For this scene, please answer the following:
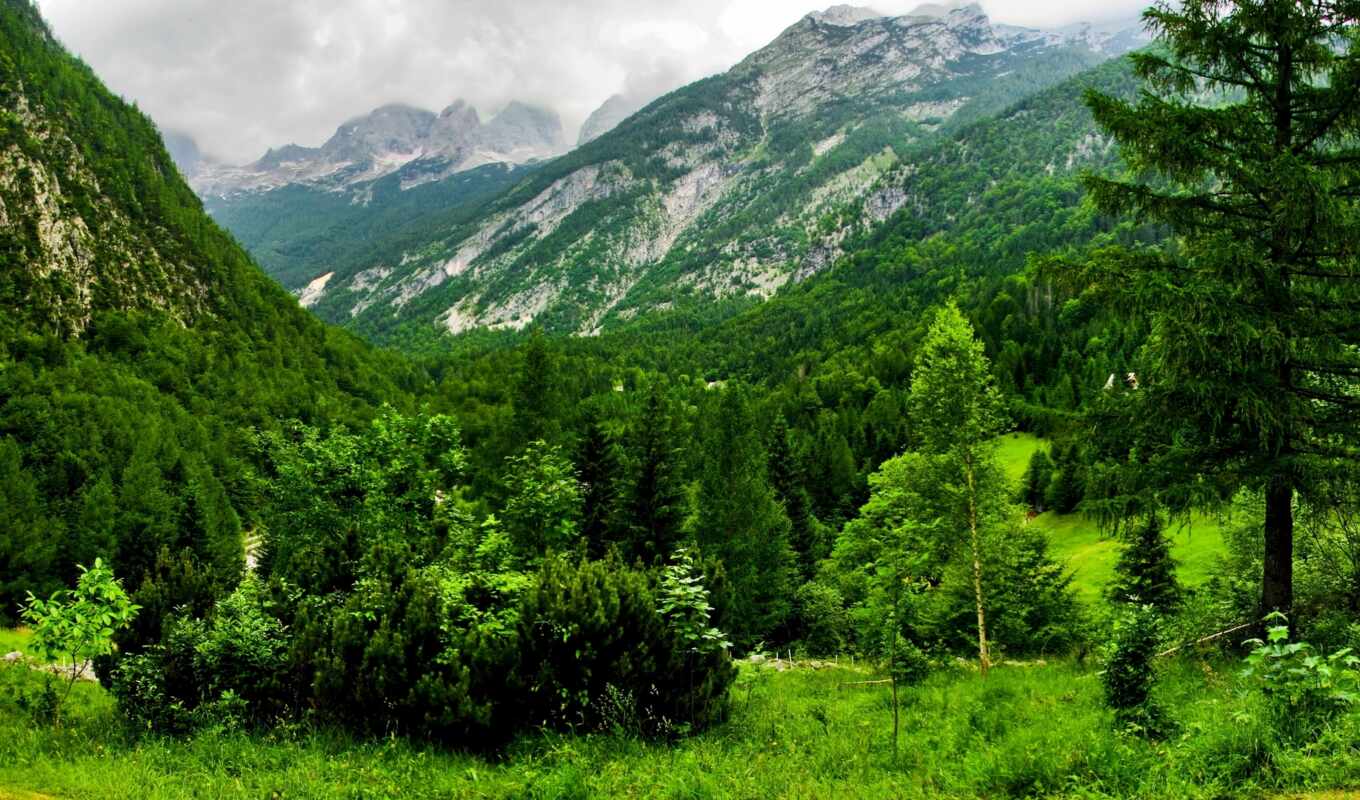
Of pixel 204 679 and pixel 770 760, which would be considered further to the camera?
pixel 204 679

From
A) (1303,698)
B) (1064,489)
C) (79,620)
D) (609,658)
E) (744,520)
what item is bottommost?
(1064,489)

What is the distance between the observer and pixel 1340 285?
946cm

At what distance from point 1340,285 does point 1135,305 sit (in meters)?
2.68

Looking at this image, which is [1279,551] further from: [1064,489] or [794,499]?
[1064,489]

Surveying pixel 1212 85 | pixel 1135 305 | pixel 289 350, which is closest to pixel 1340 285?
pixel 1135 305

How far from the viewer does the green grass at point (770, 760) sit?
628 cm

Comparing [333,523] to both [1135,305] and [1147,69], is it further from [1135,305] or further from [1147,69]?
[1147,69]

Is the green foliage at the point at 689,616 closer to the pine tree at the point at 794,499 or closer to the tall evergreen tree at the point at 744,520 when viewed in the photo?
the tall evergreen tree at the point at 744,520

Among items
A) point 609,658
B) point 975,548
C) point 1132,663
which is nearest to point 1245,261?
point 1132,663

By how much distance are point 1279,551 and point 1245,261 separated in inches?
183

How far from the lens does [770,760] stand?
A: 833cm

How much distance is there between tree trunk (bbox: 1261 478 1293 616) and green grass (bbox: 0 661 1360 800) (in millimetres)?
1468

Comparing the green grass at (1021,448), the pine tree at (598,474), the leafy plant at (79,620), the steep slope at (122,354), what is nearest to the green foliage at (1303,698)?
the leafy plant at (79,620)

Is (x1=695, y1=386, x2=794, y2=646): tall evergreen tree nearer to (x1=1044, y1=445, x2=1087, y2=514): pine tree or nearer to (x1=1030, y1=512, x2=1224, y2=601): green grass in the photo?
(x1=1030, y1=512, x2=1224, y2=601): green grass
